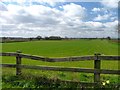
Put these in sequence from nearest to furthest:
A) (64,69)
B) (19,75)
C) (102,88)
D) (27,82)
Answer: (102,88), (27,82), (64,69), (19,75)

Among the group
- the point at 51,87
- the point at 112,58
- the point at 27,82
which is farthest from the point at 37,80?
the point at 112,58

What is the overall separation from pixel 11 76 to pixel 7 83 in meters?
0.90

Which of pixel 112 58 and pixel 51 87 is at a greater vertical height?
pixel 112 58

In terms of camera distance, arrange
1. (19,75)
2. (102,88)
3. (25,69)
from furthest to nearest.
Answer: (25,69) → (19,75) → (102,88)

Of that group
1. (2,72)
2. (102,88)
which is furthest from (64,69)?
(2,72)

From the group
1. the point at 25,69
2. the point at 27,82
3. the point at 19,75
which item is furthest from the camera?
the point at 25,69

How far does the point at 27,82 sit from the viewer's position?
969 cm

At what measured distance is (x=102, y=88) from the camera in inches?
337

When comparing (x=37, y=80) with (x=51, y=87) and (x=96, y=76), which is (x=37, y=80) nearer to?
(x=51, y=87)

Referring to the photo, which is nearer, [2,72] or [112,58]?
[112,58]

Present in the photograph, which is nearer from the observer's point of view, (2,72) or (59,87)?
(59,87)

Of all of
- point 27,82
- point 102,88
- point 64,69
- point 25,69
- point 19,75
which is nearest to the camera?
point 102,88

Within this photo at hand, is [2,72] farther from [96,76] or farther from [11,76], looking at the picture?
[96,76]

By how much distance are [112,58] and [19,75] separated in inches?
148
